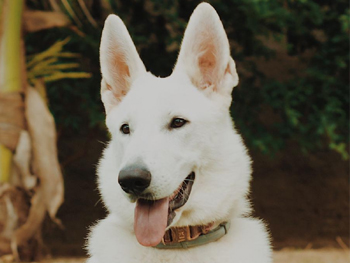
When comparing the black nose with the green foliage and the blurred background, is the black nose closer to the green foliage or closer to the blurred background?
the blurred background

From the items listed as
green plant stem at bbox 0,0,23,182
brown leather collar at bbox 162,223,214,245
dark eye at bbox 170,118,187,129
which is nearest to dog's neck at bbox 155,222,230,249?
brown leather collar at bbox 162,223,214,245

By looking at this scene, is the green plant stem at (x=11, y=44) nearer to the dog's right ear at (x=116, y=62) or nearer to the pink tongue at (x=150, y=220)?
the dog's right ear at (x=116, y=62)

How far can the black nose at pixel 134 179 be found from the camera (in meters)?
2.40

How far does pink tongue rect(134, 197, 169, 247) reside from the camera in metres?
2.50

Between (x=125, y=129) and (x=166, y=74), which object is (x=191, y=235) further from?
(x=166, y=74)

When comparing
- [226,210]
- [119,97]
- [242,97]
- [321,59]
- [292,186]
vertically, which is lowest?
[292,186]

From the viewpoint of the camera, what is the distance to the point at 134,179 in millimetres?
2412

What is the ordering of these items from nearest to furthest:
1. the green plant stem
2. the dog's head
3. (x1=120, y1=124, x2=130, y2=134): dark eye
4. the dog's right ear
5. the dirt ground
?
1. the dog's head
2. (x1=120, y1=124, x2=130, y2=134): dark eye
3. the dog's right ear
4. the green plant stem
5. the dirt ground

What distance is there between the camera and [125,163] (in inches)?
96.9

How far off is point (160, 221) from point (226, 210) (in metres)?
0.44

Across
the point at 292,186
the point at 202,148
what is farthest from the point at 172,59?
the point at 202,148

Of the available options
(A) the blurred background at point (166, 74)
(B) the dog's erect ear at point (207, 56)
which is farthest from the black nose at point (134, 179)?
(A) the blurred background at point (166, 74)

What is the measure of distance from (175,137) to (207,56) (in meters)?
0.59

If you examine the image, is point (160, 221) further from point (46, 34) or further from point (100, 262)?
point (46, 34)
